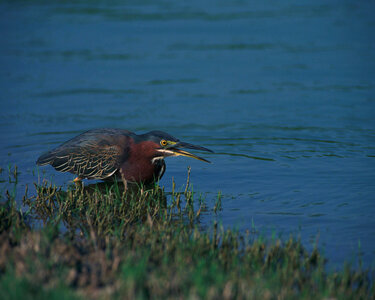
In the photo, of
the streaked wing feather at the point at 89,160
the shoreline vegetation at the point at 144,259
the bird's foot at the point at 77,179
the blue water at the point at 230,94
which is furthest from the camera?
the bird's foot at the point at 77,179

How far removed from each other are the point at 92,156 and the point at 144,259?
3822mm

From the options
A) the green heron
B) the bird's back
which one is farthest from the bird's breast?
the bird's back

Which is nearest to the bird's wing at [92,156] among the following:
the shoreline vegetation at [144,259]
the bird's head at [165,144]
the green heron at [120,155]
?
the green heron at [120,155]

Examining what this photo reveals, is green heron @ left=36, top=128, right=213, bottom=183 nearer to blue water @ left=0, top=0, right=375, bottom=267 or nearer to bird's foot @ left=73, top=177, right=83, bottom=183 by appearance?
bird's foot @ left=73, top=177, right=83, bottom=183

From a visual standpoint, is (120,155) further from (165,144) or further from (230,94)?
(230,94)

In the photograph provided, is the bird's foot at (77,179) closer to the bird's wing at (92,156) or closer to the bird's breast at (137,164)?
the bird's wing at (92,156)

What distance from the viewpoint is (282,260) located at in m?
6.41

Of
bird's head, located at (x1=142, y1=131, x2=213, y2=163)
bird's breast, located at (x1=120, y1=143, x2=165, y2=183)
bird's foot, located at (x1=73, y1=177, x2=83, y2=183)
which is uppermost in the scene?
bird's head, located at (x1=142, y1=131, x2=213, y2=163)

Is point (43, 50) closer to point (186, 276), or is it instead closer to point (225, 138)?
point (225, 138)

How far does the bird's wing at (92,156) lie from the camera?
29.8ft

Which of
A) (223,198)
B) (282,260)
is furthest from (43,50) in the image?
(282,260)

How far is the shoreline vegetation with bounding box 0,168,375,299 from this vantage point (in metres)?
4.98

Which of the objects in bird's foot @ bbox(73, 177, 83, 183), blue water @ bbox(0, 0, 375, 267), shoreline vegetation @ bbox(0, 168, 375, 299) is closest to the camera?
shoreline vegetation @ bbox(0, 168, 375, 299)

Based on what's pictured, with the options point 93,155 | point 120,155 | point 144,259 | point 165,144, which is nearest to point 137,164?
point 120,155
